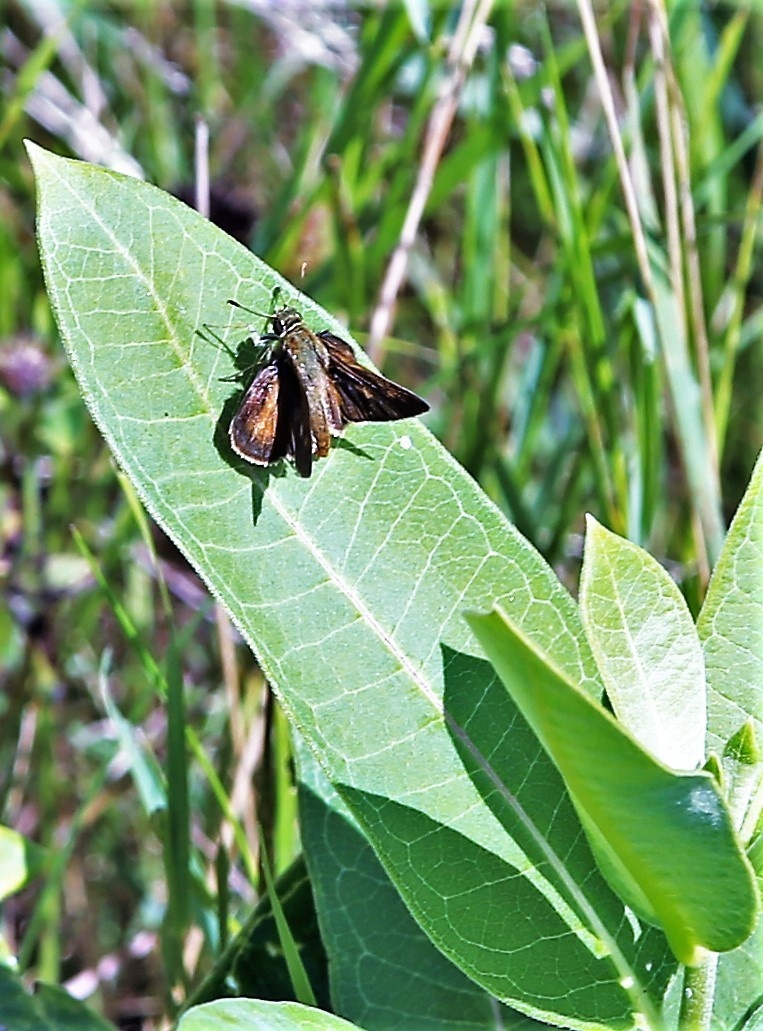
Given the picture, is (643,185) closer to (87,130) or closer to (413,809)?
(87,130)

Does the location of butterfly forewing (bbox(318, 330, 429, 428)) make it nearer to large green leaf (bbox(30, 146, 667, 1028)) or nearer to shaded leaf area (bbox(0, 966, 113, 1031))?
large green leaf (bbox(30, 146, 667, 1028))

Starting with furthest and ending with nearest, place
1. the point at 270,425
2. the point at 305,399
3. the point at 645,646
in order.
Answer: the point at 305,399
the point at 270,425
the point at 645,646

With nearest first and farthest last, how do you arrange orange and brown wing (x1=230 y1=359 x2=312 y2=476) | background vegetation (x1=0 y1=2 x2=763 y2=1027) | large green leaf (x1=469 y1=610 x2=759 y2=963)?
large green leaf (x1=469 y1=610 x2=759 y2=963) < orange and brown wing (x1=230 y1=359 x2=312 y2=476) < background vegetation (x1=0 y1=2 x2=763 y2=1027)

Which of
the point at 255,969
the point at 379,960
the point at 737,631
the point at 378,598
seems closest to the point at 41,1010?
the point at 255,969

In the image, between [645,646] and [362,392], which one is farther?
[362,392]

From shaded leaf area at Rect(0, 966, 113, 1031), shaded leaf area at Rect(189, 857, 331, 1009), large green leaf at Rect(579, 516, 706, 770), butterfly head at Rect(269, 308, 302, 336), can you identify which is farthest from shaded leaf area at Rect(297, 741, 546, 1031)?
butterfly head at Rect(269, 308, 302, 336)

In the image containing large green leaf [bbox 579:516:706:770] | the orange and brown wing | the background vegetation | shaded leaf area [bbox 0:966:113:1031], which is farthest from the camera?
the background vegetation

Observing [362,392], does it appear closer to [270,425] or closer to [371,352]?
[270,425]

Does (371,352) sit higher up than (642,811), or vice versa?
(642,811)
